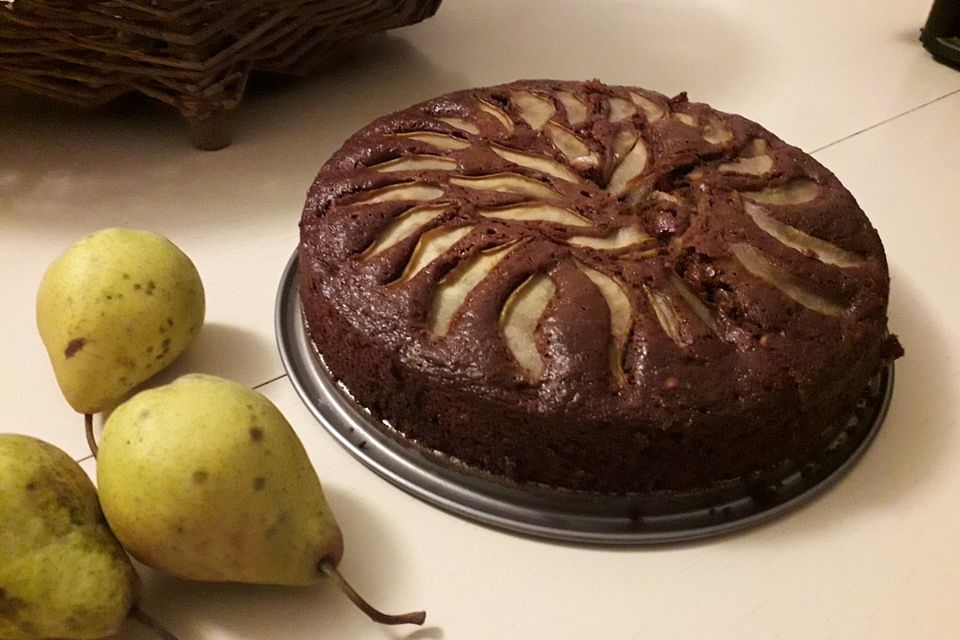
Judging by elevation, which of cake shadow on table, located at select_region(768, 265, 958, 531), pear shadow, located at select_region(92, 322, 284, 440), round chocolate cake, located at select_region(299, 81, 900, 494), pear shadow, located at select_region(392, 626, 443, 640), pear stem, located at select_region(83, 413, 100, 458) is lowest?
pear shadow, located at select_region(392, 626, 443, 640)

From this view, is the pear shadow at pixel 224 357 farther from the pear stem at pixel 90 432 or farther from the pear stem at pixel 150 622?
the pear stem at pixel 150 622

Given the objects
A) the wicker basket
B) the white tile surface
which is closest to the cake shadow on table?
→ the white tile surface

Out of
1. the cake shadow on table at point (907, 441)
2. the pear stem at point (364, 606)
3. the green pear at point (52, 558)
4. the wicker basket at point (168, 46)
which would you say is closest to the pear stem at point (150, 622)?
the green pear at point (52, 558)

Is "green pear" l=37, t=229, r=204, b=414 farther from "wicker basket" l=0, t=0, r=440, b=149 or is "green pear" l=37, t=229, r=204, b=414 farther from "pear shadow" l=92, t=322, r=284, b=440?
"wicker basket" l=0, t=0, r=440, b=149

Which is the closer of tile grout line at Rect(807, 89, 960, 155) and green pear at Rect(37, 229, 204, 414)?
green pear at Rect(37, 229, 204, 414)

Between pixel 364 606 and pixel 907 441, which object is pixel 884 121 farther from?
pixel 364 606

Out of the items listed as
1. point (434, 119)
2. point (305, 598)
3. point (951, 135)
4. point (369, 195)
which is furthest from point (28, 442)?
point (951, 135)
